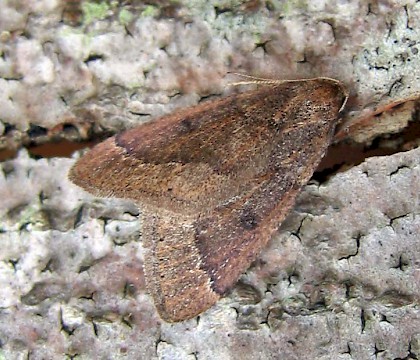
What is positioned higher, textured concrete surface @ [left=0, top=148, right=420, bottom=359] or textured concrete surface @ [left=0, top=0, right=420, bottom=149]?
textured concrete surface @ [left=0, top=0, right=420, bottom=149]

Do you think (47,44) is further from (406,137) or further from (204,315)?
(406,137)

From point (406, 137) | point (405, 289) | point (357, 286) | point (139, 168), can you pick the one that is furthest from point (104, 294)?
point (406, 137)

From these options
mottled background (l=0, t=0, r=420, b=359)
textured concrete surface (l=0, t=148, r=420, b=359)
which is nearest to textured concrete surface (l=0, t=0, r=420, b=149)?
mottled background (l=0, t=0, r=420, b=359)

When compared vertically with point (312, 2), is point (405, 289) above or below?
below

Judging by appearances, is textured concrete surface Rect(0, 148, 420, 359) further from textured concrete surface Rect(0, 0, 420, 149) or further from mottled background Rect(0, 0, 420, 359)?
textured concrete surface Rect(0, 0, 420, 149)

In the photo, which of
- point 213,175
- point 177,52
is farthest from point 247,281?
point 177,52

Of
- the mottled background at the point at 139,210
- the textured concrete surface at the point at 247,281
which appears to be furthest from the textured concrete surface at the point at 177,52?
the textured concrete surface at the point at 247,281
